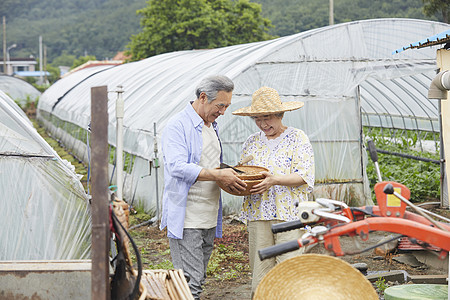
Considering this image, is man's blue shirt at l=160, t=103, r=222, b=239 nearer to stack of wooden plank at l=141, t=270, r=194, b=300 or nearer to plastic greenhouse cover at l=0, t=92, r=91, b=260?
stack of wooden plank at l=141, t=270, r=194, b=300

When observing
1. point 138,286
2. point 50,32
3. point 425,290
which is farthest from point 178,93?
point 50,32

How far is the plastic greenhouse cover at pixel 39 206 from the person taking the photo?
4.56m

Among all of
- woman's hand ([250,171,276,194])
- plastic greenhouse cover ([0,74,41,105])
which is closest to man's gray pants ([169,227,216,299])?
woman's hand ([250,171,276,194])

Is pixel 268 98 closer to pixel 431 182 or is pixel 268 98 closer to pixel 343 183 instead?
pixel 343 183

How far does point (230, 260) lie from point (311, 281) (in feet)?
13.7

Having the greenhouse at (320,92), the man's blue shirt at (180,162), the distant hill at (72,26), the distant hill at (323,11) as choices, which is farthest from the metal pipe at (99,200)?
the distant hill at (72,26)

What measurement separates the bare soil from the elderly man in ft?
5.60

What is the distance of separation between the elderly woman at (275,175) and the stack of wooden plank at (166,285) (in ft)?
3.04

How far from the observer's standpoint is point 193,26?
2692 centimetres

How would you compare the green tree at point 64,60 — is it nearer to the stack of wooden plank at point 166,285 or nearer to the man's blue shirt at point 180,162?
the man's blue shirt at point 180,162

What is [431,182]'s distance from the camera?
9.88m

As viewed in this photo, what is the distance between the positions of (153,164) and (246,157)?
14.2ft

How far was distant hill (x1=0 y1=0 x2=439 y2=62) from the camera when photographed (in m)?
43.1

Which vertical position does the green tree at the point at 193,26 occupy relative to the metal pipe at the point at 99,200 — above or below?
above
